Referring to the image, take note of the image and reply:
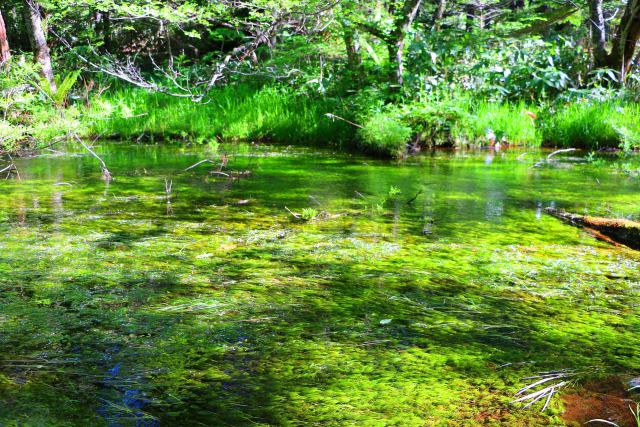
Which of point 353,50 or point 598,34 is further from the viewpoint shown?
point 598,34

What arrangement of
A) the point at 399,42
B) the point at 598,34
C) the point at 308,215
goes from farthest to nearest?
1. the point at 598,34
2. the point at 399,42
3. the point at 308,215

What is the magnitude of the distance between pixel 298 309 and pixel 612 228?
1949 millimetres

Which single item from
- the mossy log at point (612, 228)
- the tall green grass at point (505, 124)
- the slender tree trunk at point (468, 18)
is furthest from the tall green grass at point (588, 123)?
the mossy log at point (612, 228)

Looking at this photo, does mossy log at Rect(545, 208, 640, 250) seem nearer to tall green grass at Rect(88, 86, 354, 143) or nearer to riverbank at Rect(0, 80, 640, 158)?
riverbank at Rect(0, 80, 640, 158)

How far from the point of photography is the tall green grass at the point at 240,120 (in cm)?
863

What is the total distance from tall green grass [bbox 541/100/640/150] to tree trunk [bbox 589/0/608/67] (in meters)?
1.34

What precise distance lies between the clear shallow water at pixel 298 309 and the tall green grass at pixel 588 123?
4.23 m

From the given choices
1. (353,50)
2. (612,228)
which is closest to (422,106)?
(353,50)

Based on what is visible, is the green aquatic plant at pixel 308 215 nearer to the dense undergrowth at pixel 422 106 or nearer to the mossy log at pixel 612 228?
the mossy log at pixel 612 228

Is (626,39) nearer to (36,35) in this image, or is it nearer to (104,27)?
(36,35)

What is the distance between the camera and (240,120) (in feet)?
29.6

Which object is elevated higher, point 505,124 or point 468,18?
point 468,18

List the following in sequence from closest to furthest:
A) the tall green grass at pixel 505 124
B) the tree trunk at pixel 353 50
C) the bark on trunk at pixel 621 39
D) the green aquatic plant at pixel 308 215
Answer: the green aquatic plant at pixel 308 215, the tall green grass at pixel 505 124, the tree trunk at pixel 353 50, the bark on trunk at pixel 621 39

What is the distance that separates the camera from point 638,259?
2617mm
